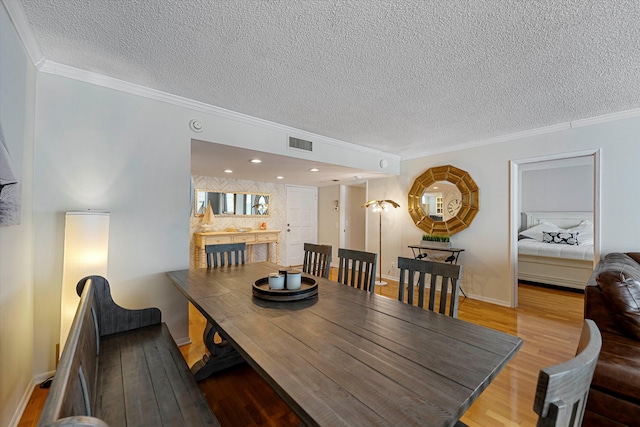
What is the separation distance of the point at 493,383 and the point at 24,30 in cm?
396

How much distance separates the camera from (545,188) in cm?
575

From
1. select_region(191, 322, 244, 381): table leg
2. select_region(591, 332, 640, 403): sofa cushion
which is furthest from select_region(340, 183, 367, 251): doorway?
select_region(591, 332, 640, 403): sofa cushion

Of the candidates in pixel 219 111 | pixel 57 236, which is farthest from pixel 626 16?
pixel 57 236

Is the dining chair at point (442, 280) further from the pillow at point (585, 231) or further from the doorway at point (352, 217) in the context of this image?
the pillow at point (585, 231)

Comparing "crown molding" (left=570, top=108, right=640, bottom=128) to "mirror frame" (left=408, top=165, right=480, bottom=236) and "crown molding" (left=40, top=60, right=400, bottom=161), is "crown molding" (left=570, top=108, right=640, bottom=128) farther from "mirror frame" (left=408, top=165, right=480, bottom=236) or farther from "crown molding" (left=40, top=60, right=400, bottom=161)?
"crown molding" (left=40, top=60, right=400, bottom=161)

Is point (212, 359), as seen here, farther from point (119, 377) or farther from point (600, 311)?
point (600, 311)

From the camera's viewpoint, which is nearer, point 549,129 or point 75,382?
point 75,382

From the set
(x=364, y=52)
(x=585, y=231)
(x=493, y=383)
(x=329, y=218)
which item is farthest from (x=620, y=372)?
(x=329, y=218)

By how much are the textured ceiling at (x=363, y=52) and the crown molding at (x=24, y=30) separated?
0.11 feet

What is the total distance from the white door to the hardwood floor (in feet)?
10.4

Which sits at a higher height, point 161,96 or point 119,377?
point 161,96

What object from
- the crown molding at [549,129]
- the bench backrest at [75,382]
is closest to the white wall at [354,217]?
the crown molding at [549,129]

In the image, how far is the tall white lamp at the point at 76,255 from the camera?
1854 millimetres

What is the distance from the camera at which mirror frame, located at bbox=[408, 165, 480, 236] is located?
4016mm
